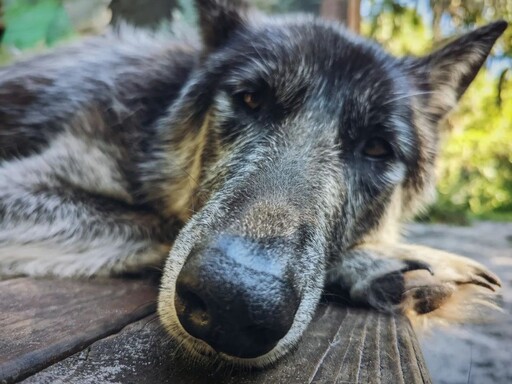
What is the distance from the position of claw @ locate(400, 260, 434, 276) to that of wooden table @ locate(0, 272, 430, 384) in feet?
1.06

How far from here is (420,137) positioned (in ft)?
9.45

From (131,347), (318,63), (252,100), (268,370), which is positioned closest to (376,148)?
(318,63)

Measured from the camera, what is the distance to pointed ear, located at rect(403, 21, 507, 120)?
299 centimetres

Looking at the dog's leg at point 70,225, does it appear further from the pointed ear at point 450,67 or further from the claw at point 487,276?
the pointed ear at point 450,67

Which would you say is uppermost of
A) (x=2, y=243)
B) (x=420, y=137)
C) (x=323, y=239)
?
(x=420, y=137)

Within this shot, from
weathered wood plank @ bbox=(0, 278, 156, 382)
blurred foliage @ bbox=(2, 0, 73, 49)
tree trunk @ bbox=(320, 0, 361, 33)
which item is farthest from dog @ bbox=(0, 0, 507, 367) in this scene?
tree trunk @ bbox=(320, 0, 361, 33)

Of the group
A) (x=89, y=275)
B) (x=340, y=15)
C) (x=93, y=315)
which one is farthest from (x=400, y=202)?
(x=340, y=15)

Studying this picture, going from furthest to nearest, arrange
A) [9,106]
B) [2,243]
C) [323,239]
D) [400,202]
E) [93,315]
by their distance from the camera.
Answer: [9,106], [400,202], [2,243], [323,239], [93,315]

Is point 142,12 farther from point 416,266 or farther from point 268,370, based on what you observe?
point 268,370

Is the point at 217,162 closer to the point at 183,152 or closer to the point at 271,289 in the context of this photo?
the point at 183,152

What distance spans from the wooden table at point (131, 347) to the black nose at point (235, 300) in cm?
12

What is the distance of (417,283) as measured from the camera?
7.67 ft

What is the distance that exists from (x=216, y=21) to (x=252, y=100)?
80 centimetres

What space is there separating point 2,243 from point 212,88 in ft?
4.34
